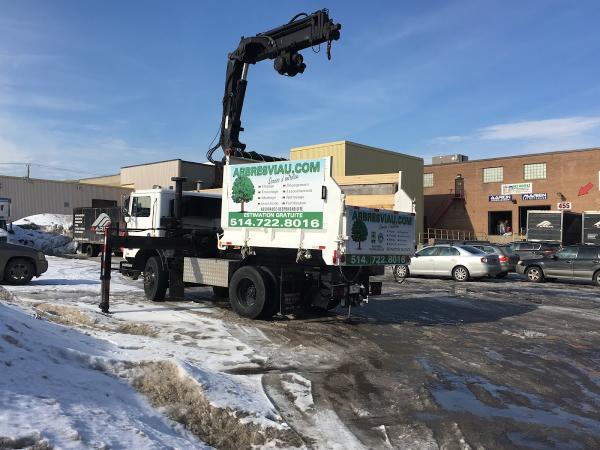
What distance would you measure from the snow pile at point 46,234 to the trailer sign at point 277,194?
22940 millimetres

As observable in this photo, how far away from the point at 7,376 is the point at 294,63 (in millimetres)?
10247

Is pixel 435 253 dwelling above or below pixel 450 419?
above

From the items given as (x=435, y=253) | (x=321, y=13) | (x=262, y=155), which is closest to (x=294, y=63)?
(x=321, y=13)

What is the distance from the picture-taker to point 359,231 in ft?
31.4

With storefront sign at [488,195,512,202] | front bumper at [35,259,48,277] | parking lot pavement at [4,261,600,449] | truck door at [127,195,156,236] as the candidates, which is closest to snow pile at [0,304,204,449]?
parking lot pavement at [4,261,600,449]

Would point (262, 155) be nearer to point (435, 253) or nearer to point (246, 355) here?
point (246, 355)

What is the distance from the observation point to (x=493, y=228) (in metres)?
55.5

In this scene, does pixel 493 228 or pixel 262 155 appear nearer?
pixel 262 155

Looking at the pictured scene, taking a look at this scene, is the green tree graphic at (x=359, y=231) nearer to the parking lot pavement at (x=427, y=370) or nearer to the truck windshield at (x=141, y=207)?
the parking lot pavement at (x=427, y=370)

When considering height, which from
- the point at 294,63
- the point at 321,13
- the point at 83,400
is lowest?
the point at 83,400

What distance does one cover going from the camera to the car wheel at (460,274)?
21312mm

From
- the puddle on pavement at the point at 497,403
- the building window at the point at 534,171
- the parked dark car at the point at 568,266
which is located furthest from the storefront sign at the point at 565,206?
the puddle on pavement at the point at 497,403

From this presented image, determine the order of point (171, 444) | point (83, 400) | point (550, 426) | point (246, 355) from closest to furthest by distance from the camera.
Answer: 1. point (171, 444)
2. point (83, 400)
3. point (550, 426)
4. point (246, 355)

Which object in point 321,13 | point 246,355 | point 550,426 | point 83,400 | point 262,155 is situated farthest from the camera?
point 262,155
